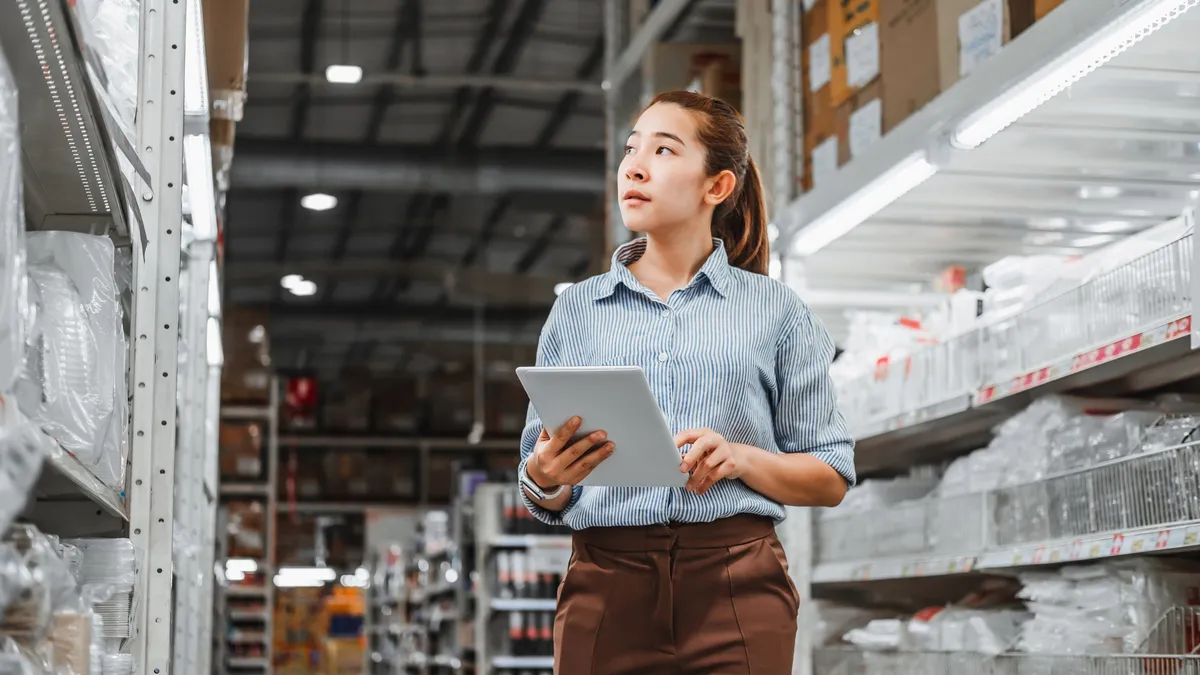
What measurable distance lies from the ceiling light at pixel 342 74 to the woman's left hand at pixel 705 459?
8527mm

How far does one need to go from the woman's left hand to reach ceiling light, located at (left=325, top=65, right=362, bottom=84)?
8.53 m

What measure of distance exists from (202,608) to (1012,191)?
3.04 meters

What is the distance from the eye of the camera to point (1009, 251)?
4.10m

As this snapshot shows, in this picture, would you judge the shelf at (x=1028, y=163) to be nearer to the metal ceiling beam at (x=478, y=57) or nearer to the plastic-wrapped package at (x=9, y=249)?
the plastic-wrapped package at (x=9, y=249)

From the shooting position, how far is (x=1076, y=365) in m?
2.73

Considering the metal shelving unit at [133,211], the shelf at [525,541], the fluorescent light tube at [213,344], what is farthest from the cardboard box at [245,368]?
the metal shelving unit at [133,211]

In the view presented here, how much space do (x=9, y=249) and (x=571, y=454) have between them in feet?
2.37

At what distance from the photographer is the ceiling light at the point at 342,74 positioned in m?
9.92

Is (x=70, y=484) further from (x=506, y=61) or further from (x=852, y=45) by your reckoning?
(x=506, y=61)

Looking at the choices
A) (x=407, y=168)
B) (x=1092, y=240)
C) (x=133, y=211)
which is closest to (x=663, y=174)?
(x=133, y=211)

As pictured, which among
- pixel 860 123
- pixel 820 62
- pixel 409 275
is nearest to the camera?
pixel 860 123

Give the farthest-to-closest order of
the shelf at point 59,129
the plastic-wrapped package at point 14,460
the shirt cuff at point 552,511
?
the shirt cuff at point 552,511
the shelf at point 59,129
the plastic-wrapped package at point 14,460

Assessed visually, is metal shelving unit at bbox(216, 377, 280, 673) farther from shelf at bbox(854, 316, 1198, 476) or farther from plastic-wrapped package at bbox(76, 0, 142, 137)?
plastic-wrapped package at bbox(76, 0, 142, 137)

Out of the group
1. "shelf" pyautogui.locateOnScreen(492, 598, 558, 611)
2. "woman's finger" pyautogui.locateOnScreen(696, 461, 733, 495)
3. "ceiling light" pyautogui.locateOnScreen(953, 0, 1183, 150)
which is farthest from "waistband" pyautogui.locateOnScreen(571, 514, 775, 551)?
"shelf" pyautogui.locateOnScreen(492, 598, 558, 611)
